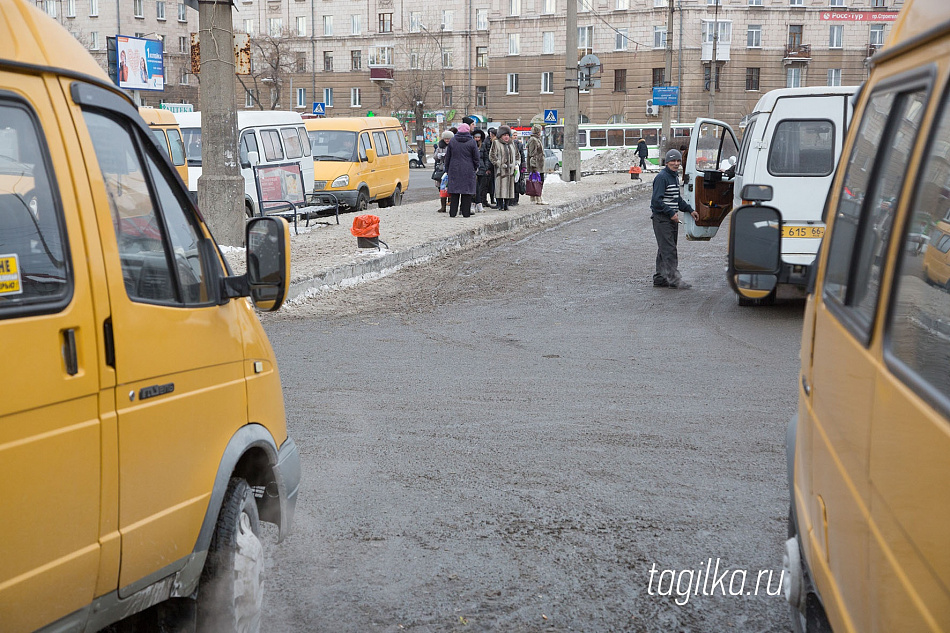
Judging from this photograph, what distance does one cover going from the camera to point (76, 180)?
2525 millimetres

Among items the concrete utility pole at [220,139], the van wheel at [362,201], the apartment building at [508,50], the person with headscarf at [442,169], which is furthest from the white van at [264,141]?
the apartment building at [508,50]

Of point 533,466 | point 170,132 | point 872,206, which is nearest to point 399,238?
point 170,132

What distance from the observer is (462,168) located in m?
19.9

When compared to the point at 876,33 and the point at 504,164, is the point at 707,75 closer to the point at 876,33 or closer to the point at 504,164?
the point at 876,33

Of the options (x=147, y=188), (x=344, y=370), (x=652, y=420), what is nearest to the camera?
(x=147, y=188)

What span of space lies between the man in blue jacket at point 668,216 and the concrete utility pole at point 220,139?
18.6ft

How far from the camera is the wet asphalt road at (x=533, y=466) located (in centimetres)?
394

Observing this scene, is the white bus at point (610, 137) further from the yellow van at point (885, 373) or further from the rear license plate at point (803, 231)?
the yellow van at point (885, 373)

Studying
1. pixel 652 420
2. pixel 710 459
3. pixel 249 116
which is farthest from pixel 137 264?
pixel 249 116

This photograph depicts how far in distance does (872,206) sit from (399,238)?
14287 millimetres

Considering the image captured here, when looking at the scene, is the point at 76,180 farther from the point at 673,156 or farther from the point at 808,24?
the point at 808,24

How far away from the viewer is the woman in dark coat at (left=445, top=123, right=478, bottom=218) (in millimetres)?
19375

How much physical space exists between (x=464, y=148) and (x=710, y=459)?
14333mm

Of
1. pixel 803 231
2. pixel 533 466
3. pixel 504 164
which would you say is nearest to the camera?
pixel 533 466
